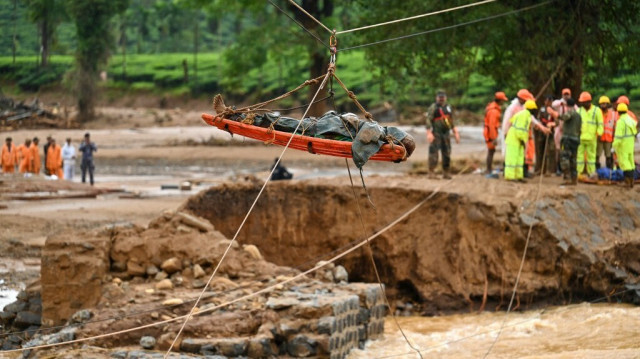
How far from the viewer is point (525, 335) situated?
16609mm

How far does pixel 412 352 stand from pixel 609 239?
4844mm

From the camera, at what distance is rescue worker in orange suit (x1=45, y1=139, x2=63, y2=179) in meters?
31.1

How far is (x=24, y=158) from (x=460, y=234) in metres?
16.6

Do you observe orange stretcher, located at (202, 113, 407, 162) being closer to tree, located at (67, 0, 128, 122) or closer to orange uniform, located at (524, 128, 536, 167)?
orange uniform, located at (524, 128, 536, 167)

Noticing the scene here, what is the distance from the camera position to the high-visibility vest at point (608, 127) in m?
20.7

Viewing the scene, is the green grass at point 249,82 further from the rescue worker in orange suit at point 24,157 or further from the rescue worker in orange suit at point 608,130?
the rescue worker in orange suit at point 608,130

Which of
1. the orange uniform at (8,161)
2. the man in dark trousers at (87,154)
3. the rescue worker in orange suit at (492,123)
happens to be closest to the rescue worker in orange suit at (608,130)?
the rescue worker in orange suit at (492,123)

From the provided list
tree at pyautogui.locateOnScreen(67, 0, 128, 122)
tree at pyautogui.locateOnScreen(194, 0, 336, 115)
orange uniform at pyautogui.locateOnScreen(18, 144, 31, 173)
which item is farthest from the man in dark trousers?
tree at pyautogui.locateOnScreen(67, 0, 128, 122)

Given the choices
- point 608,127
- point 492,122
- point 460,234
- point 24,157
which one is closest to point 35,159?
point 24,157

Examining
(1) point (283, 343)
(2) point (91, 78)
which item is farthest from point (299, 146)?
(2) point (91, 78)

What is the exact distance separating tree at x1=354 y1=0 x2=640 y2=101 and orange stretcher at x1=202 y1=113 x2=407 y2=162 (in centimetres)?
986

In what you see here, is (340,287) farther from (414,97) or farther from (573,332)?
(414,97)

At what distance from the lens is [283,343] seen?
14.0 metres

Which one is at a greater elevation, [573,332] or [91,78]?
[91,78]
